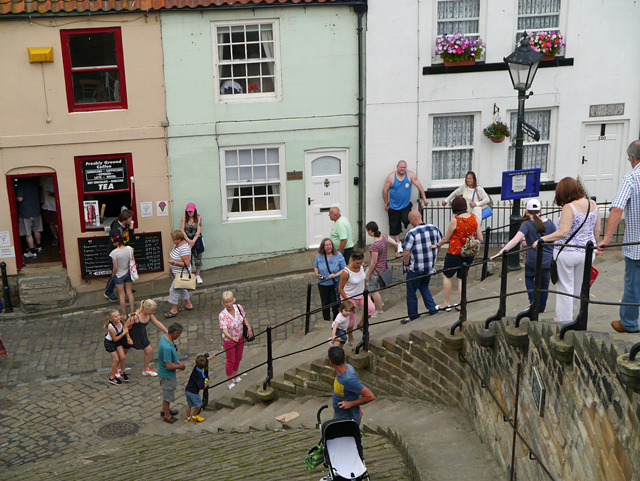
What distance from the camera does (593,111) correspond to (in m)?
15.6

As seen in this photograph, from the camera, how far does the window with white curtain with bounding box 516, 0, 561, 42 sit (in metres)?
15.1

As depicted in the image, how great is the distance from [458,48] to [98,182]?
26.7ft

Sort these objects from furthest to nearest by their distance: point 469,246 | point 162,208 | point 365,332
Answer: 1. point 162,208
2. point 469,246
3. point 365,332

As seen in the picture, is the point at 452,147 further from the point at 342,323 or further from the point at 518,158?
the point at 342,323

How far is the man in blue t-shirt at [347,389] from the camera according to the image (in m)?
7.47

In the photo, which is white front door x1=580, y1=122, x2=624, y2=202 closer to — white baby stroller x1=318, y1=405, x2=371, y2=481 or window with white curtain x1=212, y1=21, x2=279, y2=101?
window with white curtain x1=212, y1=21, x2=279, y2=101

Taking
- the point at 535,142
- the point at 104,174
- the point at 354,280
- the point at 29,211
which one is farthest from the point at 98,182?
the point at 535,142

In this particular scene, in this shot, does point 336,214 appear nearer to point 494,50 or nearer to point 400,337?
point 400,337

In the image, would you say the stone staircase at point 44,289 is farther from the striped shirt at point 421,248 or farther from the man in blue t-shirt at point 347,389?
the man in blue t-shirt at point 347,389

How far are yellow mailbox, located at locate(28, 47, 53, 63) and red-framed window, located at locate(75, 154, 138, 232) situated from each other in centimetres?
207

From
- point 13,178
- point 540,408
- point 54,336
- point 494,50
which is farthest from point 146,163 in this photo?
point 540,408

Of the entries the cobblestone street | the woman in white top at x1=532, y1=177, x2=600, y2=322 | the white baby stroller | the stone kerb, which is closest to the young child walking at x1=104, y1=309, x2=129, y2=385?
the cobblestone street

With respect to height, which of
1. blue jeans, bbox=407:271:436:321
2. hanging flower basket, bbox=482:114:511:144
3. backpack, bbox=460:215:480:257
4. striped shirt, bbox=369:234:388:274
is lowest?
blue jeans, bbox=407:271:436:321

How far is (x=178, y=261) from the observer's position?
13.3 m
